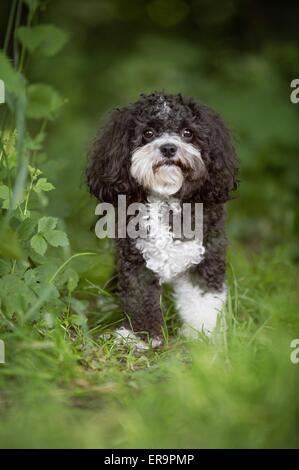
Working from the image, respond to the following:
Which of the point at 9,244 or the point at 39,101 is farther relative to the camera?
the point at 39,101

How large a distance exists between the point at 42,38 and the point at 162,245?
1.20 metres

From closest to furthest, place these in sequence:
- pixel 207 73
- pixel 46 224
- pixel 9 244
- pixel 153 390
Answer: pixel 153 390 < pixel 9 244 < pixel 46 224 < pixel 207 73

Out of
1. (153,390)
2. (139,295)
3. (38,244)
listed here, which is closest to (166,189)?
(139,295)

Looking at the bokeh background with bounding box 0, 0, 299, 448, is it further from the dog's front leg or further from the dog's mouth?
the dog's mouth

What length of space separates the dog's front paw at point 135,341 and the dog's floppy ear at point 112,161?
2.29ft

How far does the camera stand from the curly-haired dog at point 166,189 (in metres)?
3.53

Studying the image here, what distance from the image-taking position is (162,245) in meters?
3.64

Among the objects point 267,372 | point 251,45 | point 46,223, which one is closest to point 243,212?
point 251,45

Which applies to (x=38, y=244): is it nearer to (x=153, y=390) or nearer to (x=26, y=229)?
(x=26, y=229)

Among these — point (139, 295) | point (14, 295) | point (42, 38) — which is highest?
point (42, 38)

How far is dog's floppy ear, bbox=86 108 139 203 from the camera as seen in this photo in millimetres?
3602

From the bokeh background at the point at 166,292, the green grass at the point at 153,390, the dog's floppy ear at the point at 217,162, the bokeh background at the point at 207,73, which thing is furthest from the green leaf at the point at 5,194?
the bokeh background at the point at 207,73

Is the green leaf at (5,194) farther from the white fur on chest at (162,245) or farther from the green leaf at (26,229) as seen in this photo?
the white fur on chest at (162,245)

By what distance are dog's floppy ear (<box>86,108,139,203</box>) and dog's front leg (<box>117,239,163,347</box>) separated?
0.28 meters
